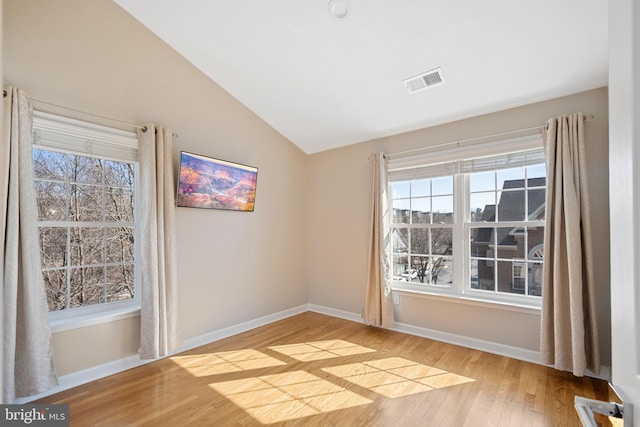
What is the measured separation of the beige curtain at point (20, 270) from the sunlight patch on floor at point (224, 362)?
3.12 ft

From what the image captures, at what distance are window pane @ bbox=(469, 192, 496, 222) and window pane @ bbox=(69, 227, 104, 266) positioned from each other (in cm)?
374

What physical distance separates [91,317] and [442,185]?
3699 millimetres

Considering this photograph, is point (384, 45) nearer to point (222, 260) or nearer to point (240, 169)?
point (240, 169)

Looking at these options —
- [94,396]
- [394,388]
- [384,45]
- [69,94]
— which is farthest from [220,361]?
[384,45]

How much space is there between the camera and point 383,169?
364cm

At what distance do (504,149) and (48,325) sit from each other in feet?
13.7

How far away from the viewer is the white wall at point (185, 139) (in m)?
2.29

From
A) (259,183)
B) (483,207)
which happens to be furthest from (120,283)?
(483,207)

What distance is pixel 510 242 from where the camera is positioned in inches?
118

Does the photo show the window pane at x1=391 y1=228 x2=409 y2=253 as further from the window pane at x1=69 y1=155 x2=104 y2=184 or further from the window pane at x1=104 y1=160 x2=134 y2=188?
the window pane at x1=69 y1=155 x2=104 y2=184

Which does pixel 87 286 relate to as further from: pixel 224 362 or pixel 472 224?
pixel 472 224

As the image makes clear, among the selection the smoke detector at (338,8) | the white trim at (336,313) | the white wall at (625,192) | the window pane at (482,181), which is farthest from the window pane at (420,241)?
the white wall at (625,192)

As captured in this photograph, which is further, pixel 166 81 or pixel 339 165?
pixel 339 165

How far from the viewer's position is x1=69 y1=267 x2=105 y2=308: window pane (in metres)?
2.54
